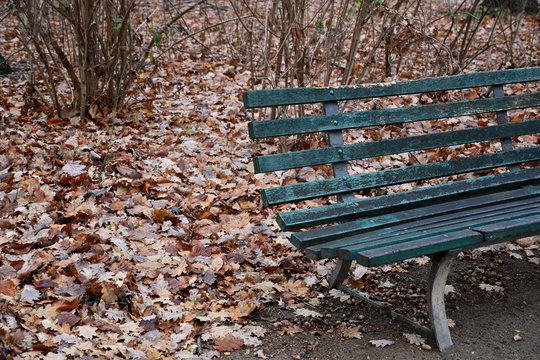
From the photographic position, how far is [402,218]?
2.63m

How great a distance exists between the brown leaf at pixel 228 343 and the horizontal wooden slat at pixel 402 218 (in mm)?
518

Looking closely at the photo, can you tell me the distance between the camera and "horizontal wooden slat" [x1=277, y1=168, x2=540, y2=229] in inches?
100

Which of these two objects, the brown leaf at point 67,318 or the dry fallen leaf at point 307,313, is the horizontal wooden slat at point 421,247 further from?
the brown leaf at point 67,318

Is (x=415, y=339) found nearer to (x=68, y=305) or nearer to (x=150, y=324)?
(x=150, y=324)

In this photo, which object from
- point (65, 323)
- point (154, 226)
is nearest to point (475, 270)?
point (154, 226)

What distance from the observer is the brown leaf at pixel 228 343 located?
96.7 inches

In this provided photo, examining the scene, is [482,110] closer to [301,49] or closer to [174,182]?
[301,49]

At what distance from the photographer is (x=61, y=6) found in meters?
5.16

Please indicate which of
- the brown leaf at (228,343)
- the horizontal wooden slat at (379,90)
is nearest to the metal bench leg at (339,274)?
the brown leaf at (228,343)

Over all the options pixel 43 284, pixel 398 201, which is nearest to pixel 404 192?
pixel 398 201

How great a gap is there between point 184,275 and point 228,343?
600 millimetres

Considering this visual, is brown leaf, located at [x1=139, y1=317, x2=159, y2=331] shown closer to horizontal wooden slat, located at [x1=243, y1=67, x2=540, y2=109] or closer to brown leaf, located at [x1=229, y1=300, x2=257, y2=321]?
brown leaf, located at [x1=229, y1=300, x2=257, y2=321]

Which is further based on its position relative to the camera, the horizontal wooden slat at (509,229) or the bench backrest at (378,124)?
the bench backrest at (378,124)

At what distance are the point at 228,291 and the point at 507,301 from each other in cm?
144
